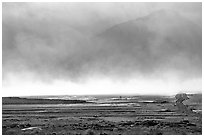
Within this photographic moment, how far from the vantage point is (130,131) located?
2873 cm

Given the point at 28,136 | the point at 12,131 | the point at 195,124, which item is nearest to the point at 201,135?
the point at 195,124

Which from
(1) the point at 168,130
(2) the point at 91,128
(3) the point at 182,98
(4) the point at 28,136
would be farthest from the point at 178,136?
(3) the point at 182,98

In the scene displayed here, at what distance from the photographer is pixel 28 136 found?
82.2 feet

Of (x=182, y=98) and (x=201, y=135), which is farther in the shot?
(x=182, y=98)

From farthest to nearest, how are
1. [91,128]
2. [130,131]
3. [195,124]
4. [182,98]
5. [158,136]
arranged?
[182,98] → [195,124] → [91,128] → [130,131] → [158,136]

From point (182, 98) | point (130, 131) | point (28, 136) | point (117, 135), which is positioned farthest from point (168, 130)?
point (182, 98)

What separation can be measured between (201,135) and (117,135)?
5.83 meters

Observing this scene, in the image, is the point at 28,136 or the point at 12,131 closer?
the point at 28,136

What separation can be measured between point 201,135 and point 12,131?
14.5 meters

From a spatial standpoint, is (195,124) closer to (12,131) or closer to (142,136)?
(142,136)

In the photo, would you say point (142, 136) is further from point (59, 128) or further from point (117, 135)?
point (59, 128)

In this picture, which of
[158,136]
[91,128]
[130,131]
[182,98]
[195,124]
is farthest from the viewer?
[182,98]

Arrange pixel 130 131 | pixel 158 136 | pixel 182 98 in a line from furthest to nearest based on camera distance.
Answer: pixel 182 98 → pixel 130 131 → pixel 158 136

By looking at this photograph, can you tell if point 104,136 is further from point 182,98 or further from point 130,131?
point 182,98
